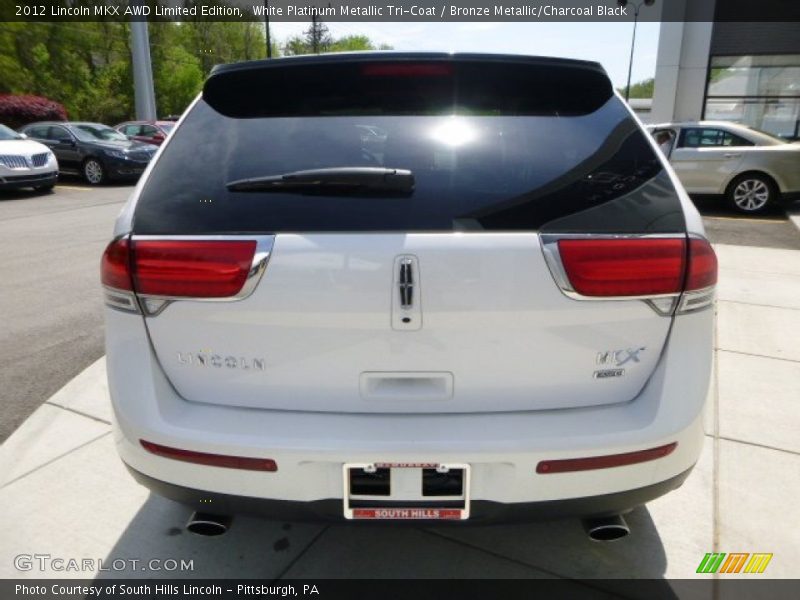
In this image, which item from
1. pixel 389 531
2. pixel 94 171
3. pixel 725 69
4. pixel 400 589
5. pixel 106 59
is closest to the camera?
pixel 400 589

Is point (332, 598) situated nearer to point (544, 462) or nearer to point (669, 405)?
point (544, 462)

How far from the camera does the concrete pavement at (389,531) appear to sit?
2309 mm

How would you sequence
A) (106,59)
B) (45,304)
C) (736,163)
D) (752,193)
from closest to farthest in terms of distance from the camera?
(45,304)
(736,163)
(752,193)
(106,59)

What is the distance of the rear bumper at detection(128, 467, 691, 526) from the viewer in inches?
71.0

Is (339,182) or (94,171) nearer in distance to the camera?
(339,182)

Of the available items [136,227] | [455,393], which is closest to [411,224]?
[455,393]

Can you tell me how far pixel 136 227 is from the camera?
6.13 ft

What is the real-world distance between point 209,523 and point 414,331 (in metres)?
0.97

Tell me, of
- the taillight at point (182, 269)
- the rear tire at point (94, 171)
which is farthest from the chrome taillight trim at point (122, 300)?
the rear tire at point (94, 171)

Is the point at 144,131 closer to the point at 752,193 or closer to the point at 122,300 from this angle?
the point at 752,193

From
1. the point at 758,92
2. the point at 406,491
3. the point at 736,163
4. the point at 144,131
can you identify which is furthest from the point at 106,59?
the point at 406,491

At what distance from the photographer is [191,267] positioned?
69.6 inches

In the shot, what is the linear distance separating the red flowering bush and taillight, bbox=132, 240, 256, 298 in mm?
25750

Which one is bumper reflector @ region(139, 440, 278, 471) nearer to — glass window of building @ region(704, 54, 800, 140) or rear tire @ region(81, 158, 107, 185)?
rear tire @ region(81, 158, 107, 185)
